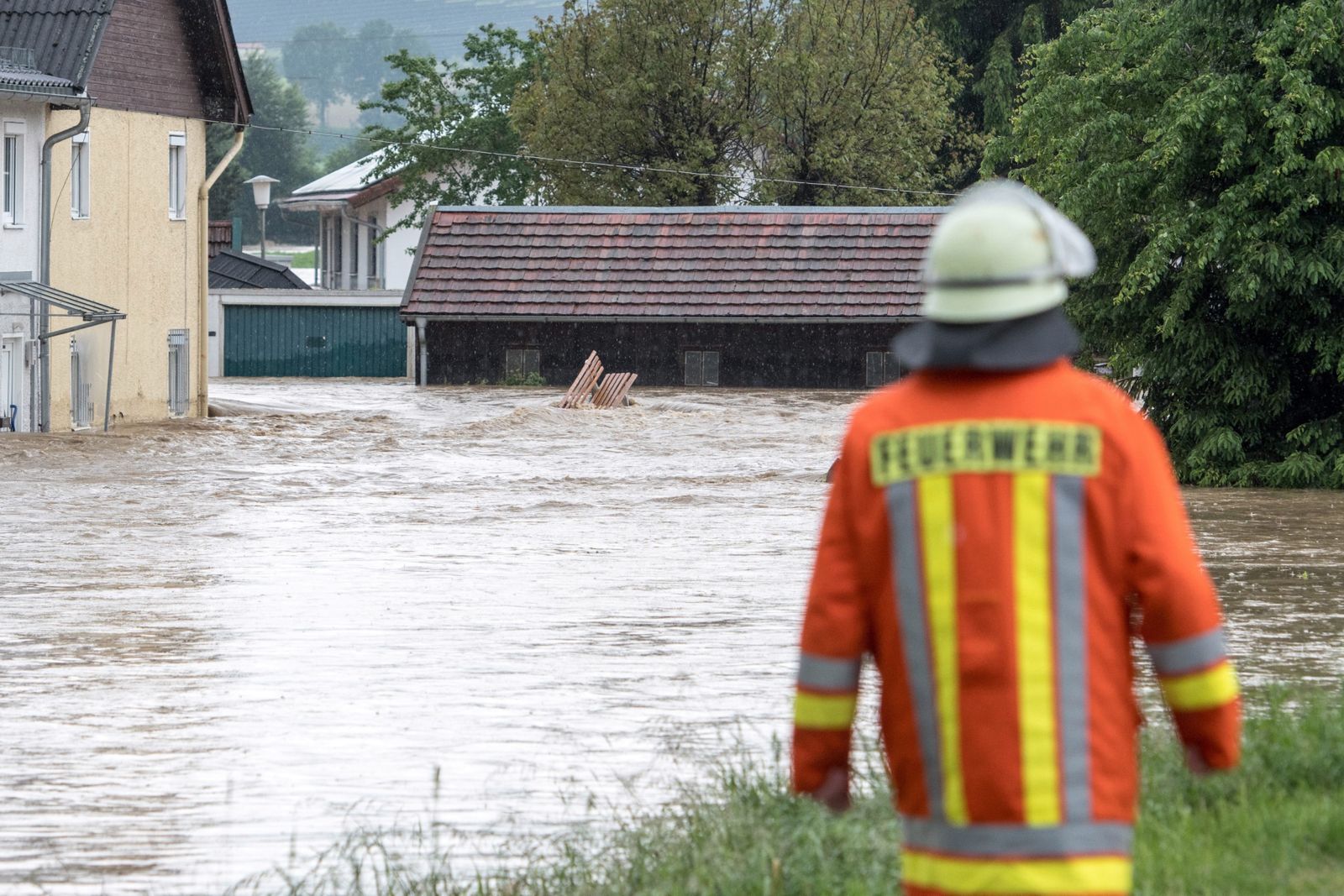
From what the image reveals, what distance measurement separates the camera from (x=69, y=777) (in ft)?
30.1

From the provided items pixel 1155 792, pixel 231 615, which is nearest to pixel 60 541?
pixel 231 615

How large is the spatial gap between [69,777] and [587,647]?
4.26 meters

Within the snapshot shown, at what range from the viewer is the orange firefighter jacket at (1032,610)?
3.53 metres

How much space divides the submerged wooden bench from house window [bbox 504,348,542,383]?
8165 mm

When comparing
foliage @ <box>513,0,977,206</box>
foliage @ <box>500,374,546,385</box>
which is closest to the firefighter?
foliage @ <box>500,374,546,385</box>

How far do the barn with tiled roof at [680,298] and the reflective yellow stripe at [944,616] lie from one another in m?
42.6

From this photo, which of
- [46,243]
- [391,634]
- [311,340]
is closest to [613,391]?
[46,243]

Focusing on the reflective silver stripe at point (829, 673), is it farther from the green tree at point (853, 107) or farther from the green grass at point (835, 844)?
the green tree at point (853, 107)

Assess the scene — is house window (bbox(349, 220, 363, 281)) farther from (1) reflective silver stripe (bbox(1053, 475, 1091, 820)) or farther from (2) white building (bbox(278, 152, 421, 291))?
(1) reflective silver stripe (bbox(1053, 475, 1091, 820))

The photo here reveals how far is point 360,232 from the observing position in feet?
242

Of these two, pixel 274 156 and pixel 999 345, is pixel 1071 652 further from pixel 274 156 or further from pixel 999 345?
pixel 274 156

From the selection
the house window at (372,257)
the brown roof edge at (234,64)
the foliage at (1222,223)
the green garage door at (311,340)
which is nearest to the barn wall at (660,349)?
the green garage door at (311,340)

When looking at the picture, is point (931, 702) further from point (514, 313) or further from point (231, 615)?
point (514, 313)

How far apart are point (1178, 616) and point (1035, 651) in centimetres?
25
